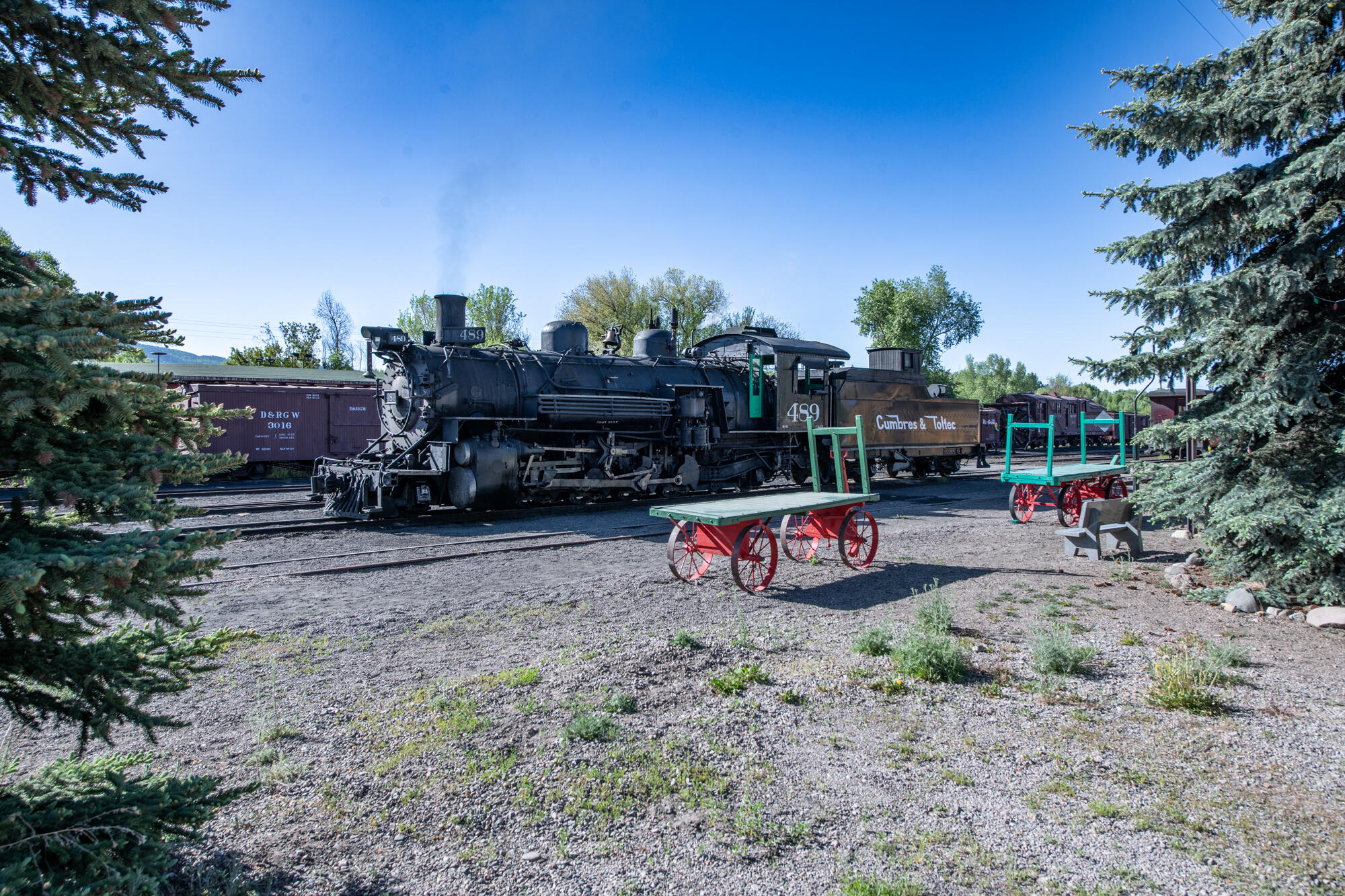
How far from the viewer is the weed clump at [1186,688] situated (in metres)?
4.45

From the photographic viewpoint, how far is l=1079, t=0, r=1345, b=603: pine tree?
21.0 feet

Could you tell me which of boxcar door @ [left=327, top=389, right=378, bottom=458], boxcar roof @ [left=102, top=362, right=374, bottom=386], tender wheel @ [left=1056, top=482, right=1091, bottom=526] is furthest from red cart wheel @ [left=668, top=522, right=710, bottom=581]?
boxcar roof @ [left=102, top=362, right=374, bottom=386]

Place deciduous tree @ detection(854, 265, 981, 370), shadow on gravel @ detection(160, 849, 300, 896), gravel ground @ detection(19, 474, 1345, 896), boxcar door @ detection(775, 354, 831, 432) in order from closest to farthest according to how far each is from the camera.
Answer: shadow on gravel @ detection(160, 849, 300, 896) < gravel ground @ detection(19, 474, 1345, 896) < boxcar door @ detection(775, 354, 831, 432) < deciduous tree @ detection(854, 265, 981, 370)

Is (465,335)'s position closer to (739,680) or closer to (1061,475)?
(739,680)

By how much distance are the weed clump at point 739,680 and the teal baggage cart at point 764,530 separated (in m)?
2.21

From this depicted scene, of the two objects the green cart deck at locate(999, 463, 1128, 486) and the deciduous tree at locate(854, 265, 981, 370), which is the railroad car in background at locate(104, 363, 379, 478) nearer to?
the green cart deck at locate(999, 463, 1128, 486)

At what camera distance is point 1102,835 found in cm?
318

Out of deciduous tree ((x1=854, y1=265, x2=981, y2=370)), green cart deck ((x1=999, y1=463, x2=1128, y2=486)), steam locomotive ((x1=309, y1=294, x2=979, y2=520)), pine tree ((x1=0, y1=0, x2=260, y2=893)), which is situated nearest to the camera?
pine tree ((x1=0, y1=0, x2=260, y2=893))

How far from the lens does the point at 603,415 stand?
44.9 ft

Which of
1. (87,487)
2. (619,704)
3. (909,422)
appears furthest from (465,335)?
(909,422)

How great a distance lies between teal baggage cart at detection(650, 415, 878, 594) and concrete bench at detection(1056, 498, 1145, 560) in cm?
270

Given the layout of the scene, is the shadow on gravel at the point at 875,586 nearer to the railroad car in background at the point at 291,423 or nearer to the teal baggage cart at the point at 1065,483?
the teal baggage cart at the point at 1065,483

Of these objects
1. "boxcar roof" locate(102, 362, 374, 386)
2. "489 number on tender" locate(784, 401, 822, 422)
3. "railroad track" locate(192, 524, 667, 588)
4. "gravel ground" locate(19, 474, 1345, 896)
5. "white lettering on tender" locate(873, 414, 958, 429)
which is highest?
"boxcar roof" locate(102, 362, 374, 386)

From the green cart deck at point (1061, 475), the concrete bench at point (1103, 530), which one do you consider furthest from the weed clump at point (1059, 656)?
the green cart deck at point (1061, 475)
